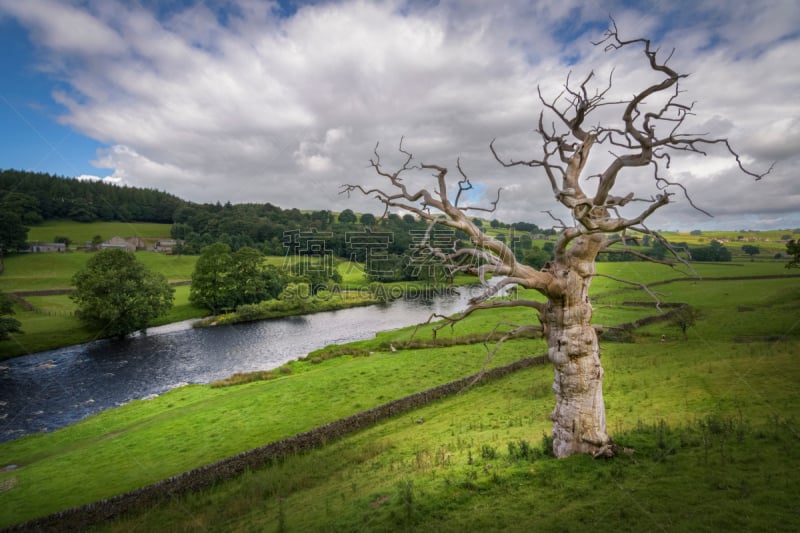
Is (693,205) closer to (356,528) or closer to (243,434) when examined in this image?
(356,528)

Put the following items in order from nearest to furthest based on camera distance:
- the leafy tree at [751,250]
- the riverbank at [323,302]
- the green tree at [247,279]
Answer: the riverbank at [323,302]
the green tree at [247,279]
the leafy tree at [751,250]

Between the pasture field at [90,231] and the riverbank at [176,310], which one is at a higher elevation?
the pasture field at [90,231]

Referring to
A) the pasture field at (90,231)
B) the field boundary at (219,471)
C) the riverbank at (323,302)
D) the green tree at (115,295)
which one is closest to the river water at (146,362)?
the green tree at (115,295)

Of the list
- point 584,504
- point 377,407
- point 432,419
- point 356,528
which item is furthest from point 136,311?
point 584,504

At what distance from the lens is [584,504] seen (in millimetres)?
6668

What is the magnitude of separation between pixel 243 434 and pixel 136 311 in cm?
3477

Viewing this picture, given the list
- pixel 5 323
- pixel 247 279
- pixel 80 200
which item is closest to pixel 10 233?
pixel 80 200

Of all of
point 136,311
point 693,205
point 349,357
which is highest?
point 693,205

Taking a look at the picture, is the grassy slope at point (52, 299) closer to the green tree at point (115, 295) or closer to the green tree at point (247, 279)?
the green tree at point (115, 295)

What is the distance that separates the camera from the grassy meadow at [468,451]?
682 cm

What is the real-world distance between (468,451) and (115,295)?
46.3 m

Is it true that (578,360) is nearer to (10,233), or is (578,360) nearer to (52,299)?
(52,299)

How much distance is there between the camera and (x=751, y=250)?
7156 cm

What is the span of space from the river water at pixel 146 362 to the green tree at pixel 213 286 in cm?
522
